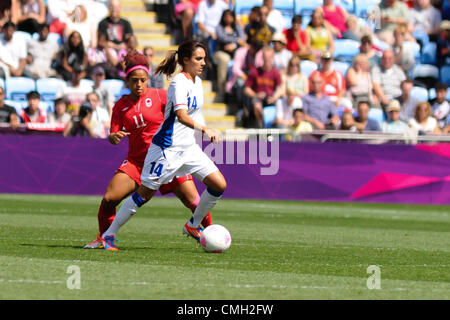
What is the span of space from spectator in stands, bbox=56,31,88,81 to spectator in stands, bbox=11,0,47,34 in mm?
1130

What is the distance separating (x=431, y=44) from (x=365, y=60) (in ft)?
10.5

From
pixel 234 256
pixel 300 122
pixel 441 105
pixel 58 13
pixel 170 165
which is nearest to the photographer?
pixel 234 256

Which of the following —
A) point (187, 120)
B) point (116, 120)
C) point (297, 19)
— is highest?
point (187, 120)

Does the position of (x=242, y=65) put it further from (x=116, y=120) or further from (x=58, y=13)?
(x=116, y=120)

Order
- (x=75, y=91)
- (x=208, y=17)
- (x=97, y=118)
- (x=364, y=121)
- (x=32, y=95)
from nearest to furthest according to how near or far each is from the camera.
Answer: (x=32, y=95), (x=97, y=118), (x=75, y=91), (x=364, y=121), (x=208, y=17)

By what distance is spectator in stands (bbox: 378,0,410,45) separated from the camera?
26609 millimetres

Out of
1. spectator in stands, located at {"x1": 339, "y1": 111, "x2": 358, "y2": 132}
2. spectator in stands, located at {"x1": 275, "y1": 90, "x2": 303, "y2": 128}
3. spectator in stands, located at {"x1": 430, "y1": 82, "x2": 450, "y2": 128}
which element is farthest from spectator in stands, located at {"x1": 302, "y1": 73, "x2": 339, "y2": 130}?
spectator in stands, located at {"x1": 430, "y1": 82, "x2": 450, "y2": 128}

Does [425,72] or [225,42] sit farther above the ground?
[225,42]

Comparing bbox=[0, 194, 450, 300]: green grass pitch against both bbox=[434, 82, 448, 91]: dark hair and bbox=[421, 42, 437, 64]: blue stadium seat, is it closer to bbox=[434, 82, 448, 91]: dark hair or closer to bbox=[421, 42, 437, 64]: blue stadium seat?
bbox=[434, 82, 448, 91]: dark hair

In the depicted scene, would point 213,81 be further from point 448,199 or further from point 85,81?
point 448,199

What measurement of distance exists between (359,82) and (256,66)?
2.53m

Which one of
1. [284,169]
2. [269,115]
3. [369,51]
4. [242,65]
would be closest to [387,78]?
[369,51]

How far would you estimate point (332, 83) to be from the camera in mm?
23109

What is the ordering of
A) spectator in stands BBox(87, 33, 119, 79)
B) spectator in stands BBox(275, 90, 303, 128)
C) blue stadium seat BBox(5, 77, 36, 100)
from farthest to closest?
spectator in stands BBox(87, 33, 119, 79) → spectator in stands BBox(275, 90, 303, 128) → blue stadium seat BBox(5, 77, 36, 100)
